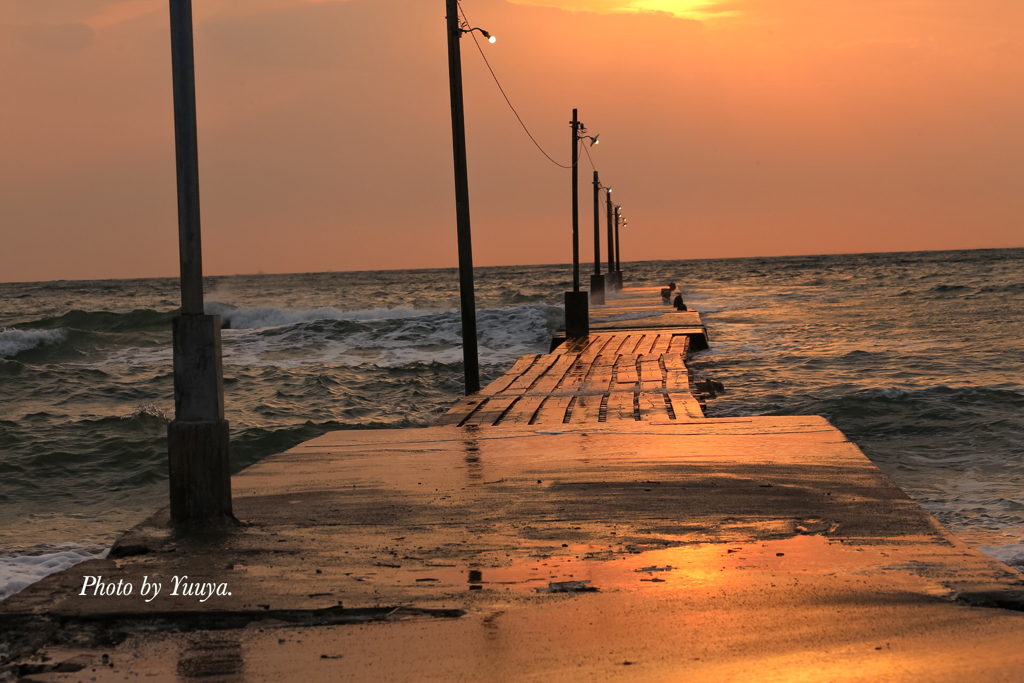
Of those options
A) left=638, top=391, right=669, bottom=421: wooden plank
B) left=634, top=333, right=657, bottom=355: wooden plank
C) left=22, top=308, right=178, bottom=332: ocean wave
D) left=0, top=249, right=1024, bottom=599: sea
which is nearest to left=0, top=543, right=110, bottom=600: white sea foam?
left=0, top=249, right=1024, bottom=599: sea

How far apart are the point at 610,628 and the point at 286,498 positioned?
3151mm

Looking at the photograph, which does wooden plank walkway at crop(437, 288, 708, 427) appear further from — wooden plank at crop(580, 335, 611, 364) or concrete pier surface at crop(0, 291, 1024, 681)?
concrete pier surface at crop(0, 291, 1024, 681)

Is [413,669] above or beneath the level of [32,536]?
above

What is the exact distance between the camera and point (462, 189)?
15.4 m

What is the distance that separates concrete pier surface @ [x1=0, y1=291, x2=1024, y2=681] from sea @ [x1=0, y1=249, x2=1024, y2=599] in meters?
2.02

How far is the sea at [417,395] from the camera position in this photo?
9875 mm

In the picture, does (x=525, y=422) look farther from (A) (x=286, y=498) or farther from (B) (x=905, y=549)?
(B) (x=905, y=549)

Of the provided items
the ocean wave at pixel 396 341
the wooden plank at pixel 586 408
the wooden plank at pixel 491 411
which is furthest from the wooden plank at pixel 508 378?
the ocean wave at pixel 396 341

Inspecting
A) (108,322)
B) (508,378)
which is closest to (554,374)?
(508,378)

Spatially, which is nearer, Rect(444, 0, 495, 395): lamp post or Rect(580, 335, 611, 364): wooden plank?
Rect(444, 0, 495, 395): lamp post

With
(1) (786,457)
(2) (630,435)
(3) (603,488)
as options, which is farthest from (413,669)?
(2) (630,435)

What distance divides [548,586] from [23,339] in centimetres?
3578

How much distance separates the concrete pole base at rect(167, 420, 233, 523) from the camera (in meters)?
5.50

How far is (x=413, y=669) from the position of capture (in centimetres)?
351
